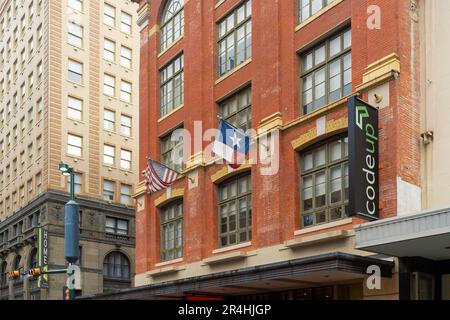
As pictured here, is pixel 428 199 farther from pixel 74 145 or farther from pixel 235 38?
pixel 74 145

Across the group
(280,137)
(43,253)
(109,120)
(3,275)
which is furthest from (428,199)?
(3,275)

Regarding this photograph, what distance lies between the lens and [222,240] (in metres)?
24.7

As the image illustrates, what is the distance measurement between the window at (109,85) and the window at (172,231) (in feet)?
90.3

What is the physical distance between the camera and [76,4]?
173 ft

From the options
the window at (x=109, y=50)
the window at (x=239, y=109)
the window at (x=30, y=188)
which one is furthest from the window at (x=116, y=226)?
the window at (x=239, y=109)

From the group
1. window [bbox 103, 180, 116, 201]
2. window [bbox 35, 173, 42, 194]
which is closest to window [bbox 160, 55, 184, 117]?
window [bbox 35, 173, 42, 194]

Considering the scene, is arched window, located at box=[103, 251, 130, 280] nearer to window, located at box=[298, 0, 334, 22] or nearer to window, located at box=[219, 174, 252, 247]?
window, located at box=[219, 174, 252, 247]

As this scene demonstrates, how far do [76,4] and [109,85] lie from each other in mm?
7123

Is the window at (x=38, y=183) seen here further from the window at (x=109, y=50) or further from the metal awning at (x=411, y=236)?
the metal awning at (x=411, y=236)

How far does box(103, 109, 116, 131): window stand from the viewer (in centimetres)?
5391

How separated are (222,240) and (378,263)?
8.88 meters

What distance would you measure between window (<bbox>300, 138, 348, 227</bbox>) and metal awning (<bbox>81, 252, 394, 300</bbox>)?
2075 mm
